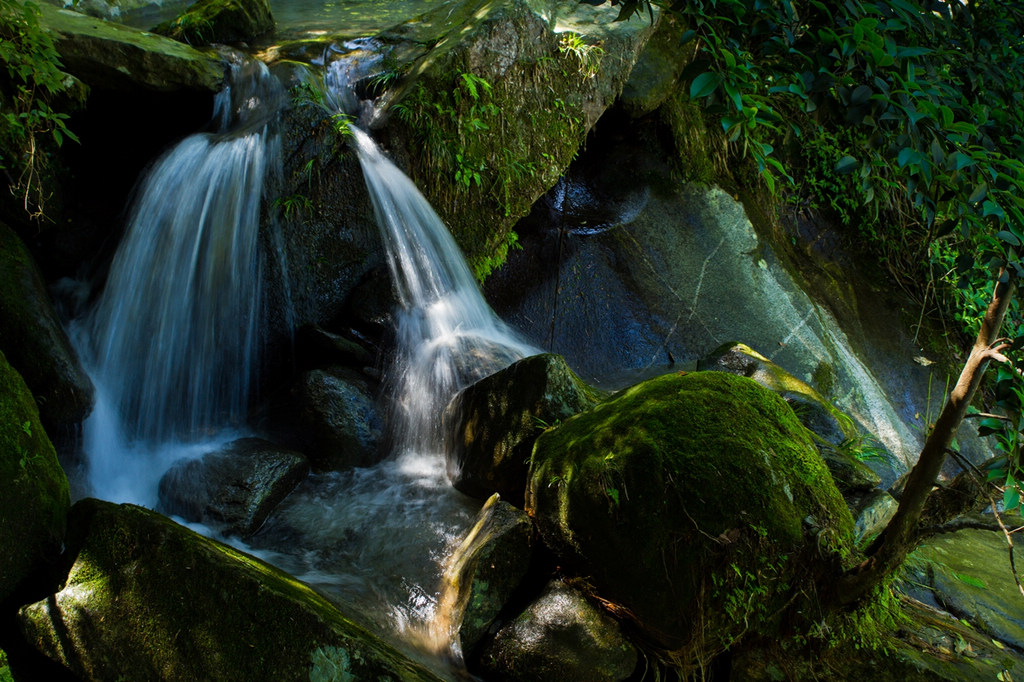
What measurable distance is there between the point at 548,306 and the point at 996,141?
4745 millimetres

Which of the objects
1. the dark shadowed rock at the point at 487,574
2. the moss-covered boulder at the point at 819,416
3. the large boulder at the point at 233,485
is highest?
Answer: the large boulder at the point at 233,485

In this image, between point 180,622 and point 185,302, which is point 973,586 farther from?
point 185,302

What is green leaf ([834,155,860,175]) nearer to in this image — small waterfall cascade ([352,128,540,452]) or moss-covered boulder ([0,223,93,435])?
small waterfall cascade ([352,128,540,452])

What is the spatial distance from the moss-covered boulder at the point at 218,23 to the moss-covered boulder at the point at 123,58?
99cm

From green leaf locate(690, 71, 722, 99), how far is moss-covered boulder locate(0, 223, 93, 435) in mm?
4002

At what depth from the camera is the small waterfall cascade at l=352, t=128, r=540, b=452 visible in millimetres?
4980

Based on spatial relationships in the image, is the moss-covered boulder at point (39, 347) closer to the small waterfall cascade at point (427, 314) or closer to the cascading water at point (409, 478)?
the cascading water at point (409, 478)

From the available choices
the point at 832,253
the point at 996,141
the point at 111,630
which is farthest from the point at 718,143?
the point at 111,630

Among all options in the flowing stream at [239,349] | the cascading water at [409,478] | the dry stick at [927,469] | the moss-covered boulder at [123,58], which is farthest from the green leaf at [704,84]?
the moss-covered boulder at [123,58]

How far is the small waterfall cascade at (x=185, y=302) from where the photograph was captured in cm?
473

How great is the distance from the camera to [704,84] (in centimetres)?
177

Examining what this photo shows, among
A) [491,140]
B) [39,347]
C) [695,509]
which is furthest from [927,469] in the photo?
[491,140]

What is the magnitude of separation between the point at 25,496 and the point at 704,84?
283 cm

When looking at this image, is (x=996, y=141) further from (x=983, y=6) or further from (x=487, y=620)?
(x=487, y=620)
